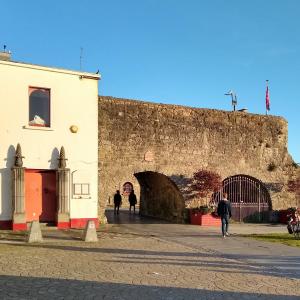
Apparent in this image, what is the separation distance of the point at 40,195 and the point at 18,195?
124 centimetres

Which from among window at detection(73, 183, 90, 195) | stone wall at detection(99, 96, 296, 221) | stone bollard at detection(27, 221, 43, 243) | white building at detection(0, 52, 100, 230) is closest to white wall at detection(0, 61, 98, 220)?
white building at detection(0, 52, 100, 230)

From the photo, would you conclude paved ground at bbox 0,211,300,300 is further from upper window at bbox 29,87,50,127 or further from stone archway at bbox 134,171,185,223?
stone archway at bbox 134,171,185,223

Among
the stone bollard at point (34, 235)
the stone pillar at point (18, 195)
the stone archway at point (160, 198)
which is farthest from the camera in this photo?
the stone archway at point (160, 198)

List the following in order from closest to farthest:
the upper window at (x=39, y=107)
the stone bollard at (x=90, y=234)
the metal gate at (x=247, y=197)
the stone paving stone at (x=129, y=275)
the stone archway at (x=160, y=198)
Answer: the stone paving stone at (x=129, y=275) < the stone bollard at (x=90, y=234) < the upper window at (x=39, y=107) < the stone archway at (x=160, y=198) < the metal gate at (x=247, y=197)

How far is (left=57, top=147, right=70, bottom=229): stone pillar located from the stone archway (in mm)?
5018

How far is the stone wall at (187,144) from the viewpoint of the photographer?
19.5 meters

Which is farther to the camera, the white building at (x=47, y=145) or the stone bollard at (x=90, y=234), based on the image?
the white building at (x=47, y=145)

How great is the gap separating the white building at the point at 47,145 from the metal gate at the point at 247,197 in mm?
7636

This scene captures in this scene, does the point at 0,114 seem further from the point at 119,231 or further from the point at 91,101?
the point at 119,231

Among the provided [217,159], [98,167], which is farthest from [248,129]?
[98,167]

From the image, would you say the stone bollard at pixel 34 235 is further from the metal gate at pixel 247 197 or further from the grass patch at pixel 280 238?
the metal gate at pixel 247 197

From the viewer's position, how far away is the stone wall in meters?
19.5

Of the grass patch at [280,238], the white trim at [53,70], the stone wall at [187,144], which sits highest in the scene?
the white trim at [53,70]

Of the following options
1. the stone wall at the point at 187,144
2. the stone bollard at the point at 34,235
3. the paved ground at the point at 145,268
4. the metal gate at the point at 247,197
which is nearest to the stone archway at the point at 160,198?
the stone wall at the point at 187,144
